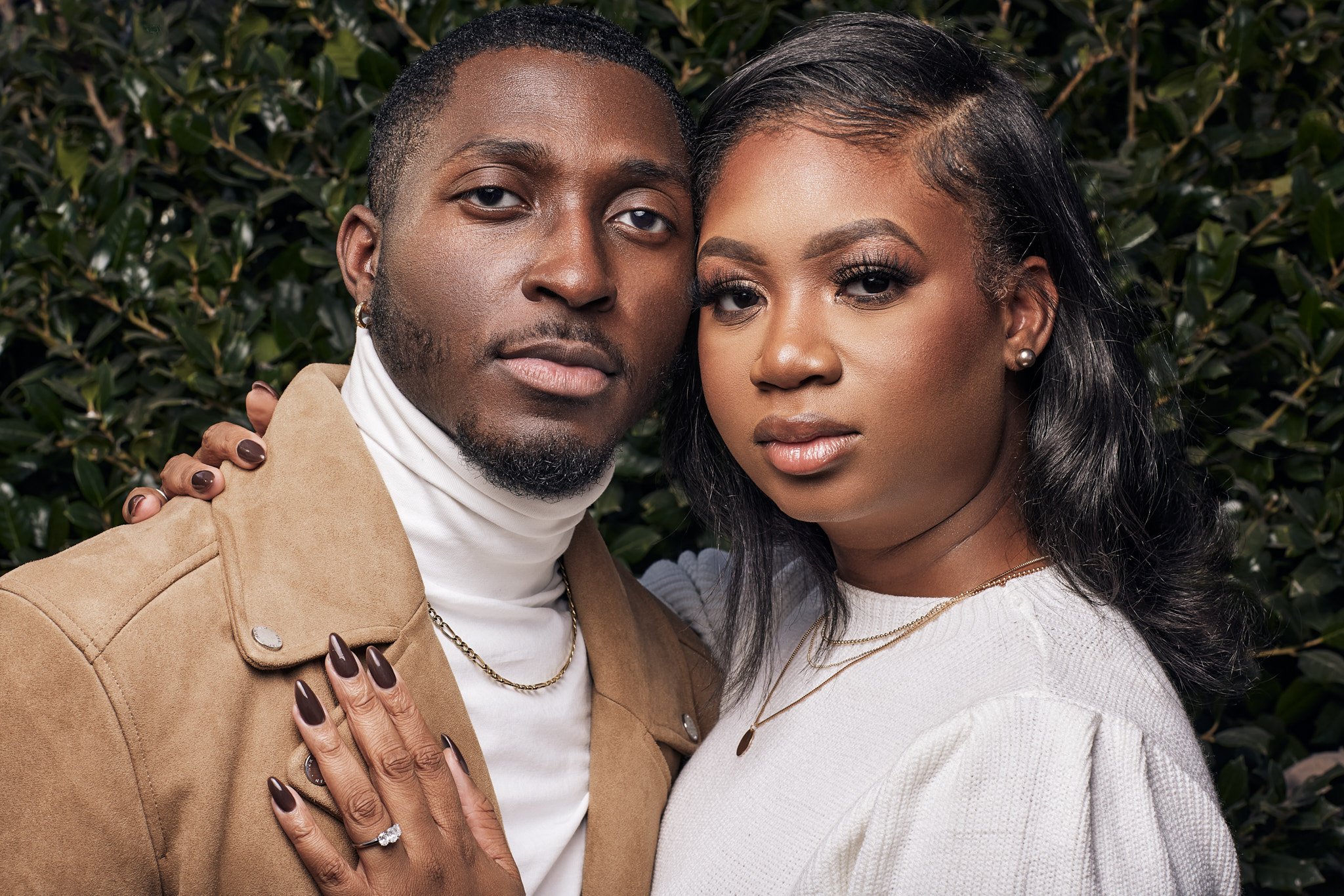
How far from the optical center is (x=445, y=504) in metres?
2.01

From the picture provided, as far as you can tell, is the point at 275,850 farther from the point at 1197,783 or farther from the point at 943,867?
the point at 1197,783

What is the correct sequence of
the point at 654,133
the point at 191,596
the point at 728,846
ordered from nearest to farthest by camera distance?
1. the point at 191,596
2. the point at 728,846
3. the point at 654,133

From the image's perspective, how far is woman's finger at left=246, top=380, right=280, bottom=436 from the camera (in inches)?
82.6

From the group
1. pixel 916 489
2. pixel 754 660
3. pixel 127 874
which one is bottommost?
pixel 754 660

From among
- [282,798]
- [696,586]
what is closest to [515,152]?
[282,798]

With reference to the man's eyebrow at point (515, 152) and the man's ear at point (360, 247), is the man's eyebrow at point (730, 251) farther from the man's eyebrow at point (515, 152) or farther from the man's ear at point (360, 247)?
the man's ear at point (360, 247)

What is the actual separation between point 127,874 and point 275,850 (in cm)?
19

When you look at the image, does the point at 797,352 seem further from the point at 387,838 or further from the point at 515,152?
the point at 387,838

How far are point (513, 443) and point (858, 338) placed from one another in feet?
2.00

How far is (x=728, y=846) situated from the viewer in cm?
189

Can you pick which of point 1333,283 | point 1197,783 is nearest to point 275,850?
point 1197,783

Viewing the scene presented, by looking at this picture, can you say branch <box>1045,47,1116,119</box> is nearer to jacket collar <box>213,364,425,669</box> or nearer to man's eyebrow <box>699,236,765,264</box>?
man's eyebrow <box>699,236,765,264</box>

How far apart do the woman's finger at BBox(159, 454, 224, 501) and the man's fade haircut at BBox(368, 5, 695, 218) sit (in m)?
0.58

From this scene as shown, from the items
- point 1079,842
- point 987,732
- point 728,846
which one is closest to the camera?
point 1079,842
